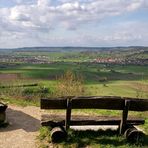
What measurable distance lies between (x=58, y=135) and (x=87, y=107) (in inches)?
42.4

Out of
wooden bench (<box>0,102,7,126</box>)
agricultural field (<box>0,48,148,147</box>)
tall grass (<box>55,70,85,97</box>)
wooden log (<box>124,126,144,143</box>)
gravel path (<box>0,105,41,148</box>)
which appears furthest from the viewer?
tall grass (<box>55,70,85,97</box>)

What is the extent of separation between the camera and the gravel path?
1015cm

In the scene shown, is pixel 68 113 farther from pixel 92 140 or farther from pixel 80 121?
pixel 92 140

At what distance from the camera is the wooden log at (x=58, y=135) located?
945 centimetres

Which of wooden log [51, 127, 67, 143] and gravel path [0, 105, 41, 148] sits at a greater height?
wooden log [51, 127, 67, 143]

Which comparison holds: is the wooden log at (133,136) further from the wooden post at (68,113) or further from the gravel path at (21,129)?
the gravel path at (21,129)

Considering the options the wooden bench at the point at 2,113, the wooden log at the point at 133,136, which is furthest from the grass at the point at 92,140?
the wooden bench at the point at 2,113

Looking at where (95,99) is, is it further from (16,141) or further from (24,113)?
(24,113)

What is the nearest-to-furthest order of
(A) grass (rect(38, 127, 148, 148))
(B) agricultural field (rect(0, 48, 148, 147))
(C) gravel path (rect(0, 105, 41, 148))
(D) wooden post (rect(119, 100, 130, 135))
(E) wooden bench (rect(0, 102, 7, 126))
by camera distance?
(A) grass (rect(38, 127, 148, 148)) < (D) wooden post (rect(119, 100, 130, 135)) < (C) gravel path (rect(0, 105, 41, 148)) < (E) wooden bench (rect(0, 102, 7, 126)) < (B) agricultural field (rect(0, 48, 148, 147))

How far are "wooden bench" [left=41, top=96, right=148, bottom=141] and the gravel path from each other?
842 millimetres

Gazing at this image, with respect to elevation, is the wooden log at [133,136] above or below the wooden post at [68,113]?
below

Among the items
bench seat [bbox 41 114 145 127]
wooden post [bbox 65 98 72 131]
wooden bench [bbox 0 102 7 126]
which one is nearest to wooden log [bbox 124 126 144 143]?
bench seat [bbox 41 114 145 127]

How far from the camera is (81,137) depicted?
9.85 meters

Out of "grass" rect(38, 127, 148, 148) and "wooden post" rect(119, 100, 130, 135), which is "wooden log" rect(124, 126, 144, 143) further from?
"wooden post" rect(119, 100, 130, 135)
